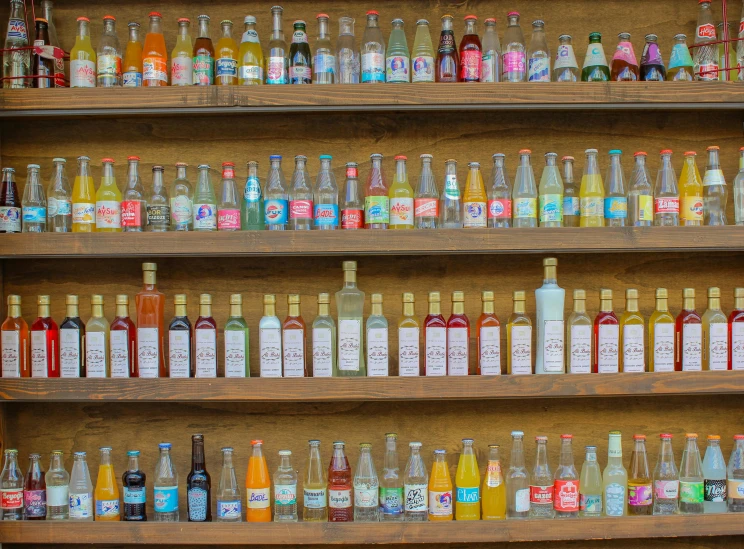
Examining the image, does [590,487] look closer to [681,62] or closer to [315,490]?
[315,490]

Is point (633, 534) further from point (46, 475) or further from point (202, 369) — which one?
point (46, 475)

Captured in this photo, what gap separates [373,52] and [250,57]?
29 cm

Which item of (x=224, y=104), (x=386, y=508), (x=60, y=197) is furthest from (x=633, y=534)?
(x=60, y=197)

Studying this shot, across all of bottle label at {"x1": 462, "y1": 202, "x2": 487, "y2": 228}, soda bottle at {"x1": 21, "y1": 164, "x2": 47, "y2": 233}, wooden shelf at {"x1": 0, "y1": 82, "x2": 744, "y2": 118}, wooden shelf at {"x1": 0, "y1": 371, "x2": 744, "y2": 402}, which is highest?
wooden shelf at {"x1": 0, "y1": 82, "x2": 744, "y2": 118}

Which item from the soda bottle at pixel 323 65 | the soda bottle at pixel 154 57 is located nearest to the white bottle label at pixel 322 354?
the soda bottle at pixel 323 65

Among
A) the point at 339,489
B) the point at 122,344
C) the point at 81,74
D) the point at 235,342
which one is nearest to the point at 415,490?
the point at 339,489

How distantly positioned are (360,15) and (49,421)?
4.16 feet

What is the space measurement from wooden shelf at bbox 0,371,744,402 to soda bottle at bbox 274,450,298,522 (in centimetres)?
17

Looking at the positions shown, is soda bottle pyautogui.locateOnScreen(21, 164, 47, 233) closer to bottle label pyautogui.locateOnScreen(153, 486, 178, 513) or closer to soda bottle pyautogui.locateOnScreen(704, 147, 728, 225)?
bottle label pyautogui.locateOnScreen(153, 486, 178, 513)

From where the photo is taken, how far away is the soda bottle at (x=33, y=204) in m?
1.76

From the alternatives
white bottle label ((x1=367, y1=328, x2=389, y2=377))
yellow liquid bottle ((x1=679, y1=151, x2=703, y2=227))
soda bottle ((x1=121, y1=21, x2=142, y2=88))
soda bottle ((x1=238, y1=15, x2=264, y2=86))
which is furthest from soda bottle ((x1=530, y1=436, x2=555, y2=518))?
soda bottle ((x1=121, y1=21, x2=142, y2=88))

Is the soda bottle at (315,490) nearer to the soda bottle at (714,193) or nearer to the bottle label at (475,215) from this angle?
the bottle label at (475,215)

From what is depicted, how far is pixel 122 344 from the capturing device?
5.69 ft

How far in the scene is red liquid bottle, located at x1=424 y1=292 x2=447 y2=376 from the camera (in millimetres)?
1726
